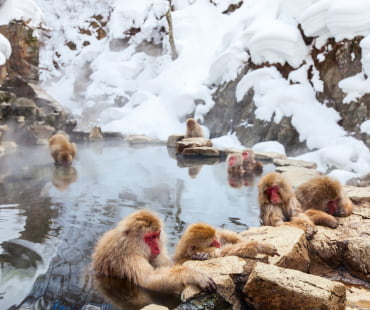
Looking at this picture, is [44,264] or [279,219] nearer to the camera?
[44,264]

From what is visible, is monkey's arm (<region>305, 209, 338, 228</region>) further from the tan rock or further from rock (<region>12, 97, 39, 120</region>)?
rock (<region>12, 97, 39, 120</region>)

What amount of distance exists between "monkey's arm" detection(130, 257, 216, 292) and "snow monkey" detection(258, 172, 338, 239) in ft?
4.23

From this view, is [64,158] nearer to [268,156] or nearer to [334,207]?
[268,156]

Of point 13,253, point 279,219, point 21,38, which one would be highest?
point 21,38

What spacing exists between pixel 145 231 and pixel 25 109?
11.1m

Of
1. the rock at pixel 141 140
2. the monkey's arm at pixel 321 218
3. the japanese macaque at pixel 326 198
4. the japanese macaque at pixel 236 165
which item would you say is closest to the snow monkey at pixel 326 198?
the japanese macaque at pixel 326 198

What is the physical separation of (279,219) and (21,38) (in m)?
15.0

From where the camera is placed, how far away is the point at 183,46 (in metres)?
18.0

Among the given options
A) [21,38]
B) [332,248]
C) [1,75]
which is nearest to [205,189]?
[332,248]

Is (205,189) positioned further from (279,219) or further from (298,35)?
(298,35)

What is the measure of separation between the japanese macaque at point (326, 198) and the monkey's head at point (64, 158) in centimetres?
485

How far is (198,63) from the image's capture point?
16.3 m

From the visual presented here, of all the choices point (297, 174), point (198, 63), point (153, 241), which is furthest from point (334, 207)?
point (198, 63)

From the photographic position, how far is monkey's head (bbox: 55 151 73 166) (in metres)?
6.87
